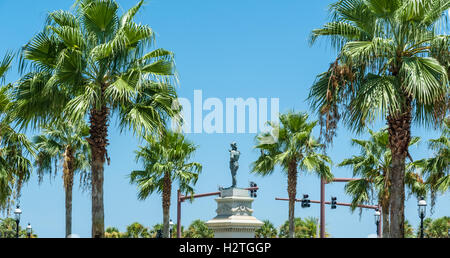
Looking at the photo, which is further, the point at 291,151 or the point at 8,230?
the point at 8,230

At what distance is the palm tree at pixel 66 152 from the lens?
32188mm

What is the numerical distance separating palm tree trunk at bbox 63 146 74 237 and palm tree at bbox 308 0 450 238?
713 inches

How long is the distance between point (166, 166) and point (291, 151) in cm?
613

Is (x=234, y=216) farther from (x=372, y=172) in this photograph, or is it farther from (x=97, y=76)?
(x=97, y=76)

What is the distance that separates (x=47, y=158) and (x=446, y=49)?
75.0 feet

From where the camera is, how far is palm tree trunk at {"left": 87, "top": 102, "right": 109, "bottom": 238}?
17203mm

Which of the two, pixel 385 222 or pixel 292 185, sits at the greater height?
pixel 292 185

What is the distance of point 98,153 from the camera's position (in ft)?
57.8

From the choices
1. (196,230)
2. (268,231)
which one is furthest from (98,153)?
(196,230)

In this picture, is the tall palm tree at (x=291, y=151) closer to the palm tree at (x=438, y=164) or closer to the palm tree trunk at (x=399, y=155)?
the palm tree at (x=438, y=164)

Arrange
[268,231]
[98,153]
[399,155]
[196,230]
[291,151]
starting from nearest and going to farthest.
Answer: [399,155] < [98,153] < [291,151] < [268,231] < [196,230]

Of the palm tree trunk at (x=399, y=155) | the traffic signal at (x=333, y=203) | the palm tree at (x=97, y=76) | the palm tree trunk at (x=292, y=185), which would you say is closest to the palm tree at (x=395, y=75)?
the palm tree trunk at (x=399, y=155)

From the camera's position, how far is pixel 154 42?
1800cm
